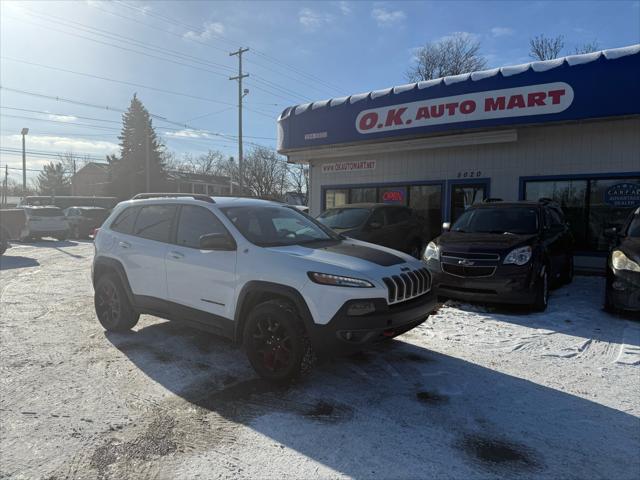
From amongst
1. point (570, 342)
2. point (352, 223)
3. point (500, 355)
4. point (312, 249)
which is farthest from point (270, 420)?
point (352, 223)

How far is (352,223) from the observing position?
9.52 meters

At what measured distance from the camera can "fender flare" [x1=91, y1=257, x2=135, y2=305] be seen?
5.35m

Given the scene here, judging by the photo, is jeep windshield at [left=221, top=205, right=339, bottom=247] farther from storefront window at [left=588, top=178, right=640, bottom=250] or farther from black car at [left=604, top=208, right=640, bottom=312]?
storefront window at [left=588, top=178, right=640, bottom=250]

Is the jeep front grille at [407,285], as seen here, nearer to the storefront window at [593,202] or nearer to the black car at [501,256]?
the black car at [501,256]

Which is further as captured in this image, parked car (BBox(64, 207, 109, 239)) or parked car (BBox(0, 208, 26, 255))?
parked car (BBox(64, 207, 109, 239))

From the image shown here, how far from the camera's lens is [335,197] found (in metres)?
15.5

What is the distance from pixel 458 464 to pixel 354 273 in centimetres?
161

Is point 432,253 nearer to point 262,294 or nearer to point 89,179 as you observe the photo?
point 262,294

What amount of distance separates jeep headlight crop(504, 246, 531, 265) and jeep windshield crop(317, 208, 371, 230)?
362cm

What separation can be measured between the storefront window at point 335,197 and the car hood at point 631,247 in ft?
31.4

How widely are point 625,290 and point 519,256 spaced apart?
54.8 inches

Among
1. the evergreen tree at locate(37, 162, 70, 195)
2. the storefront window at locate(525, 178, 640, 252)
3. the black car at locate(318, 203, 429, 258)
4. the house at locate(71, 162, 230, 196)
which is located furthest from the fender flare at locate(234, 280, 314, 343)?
the evergreen tree at locate(37, 162, 70, 195)

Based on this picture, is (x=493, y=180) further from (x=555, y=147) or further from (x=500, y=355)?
(x=500, y=355)

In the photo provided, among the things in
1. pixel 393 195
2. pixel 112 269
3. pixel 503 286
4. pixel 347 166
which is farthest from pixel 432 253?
pixel 347 166
